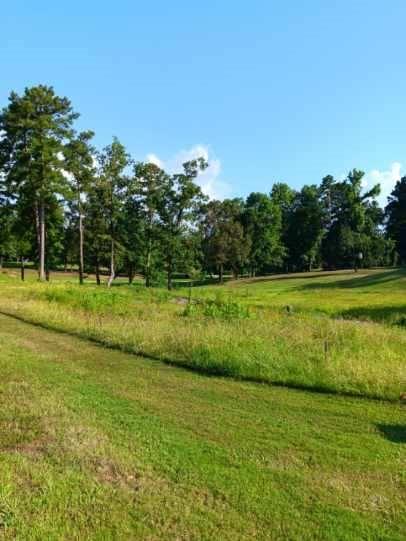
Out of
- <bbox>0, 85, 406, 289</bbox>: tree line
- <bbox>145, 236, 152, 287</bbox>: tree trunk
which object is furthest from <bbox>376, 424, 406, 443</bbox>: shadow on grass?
<bbox>145, 236, 152, 287</bbox>: tree trunk

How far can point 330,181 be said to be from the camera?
276 feet

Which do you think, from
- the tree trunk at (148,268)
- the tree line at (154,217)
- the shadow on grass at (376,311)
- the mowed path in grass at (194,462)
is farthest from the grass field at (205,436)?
the tree trunk at (148,268)

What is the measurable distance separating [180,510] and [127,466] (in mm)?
925

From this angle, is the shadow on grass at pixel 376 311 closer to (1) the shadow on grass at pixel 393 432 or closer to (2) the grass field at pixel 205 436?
(2) the grass field at pixel 205 436

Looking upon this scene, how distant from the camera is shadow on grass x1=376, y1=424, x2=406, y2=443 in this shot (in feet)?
17.9

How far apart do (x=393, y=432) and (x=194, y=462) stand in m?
2.68

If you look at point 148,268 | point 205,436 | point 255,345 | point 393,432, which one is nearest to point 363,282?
point 148,268

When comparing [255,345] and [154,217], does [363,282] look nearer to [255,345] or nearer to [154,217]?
[154,217]

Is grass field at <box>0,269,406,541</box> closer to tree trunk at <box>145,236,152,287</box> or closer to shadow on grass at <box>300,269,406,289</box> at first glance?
shadow on grass at <box>300,269,406,289</box>

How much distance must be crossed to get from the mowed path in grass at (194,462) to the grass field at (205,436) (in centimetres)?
2

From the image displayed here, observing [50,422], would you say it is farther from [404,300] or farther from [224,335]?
[404,300]

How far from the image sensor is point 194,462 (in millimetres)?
4648

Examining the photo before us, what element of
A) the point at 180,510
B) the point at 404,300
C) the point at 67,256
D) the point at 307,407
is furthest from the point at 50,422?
the point at 67,256

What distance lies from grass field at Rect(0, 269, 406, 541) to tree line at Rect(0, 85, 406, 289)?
1199 inches
